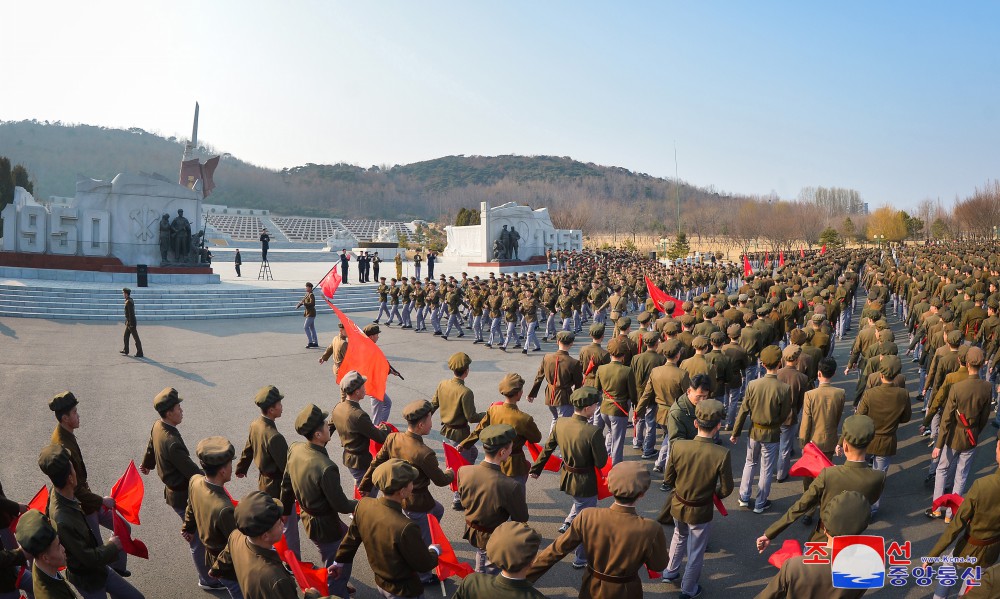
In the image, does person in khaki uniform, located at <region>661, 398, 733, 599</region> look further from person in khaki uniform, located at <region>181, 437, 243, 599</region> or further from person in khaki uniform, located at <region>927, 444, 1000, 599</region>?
person in khaki uniform, located at <region>181, 437, 243, 599</region>

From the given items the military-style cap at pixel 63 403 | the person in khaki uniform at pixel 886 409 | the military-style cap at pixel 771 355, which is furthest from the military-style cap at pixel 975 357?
the military-style cap at pixel 63 403

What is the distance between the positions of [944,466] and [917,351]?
927 centimetres

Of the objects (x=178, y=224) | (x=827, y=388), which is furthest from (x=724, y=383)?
(x=178, y=224)

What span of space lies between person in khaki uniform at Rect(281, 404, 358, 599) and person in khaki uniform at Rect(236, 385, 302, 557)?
0.48 m

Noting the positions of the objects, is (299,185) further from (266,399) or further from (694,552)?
(694,552)

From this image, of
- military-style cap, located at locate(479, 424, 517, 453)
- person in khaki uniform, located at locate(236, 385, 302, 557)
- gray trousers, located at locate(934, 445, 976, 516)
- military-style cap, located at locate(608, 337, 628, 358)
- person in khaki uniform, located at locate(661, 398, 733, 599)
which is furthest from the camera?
military-style cap, located at locate(608, 337, 628, 358)

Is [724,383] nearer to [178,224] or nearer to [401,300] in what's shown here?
[401,300]

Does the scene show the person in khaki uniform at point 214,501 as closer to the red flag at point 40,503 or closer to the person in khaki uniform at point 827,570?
the red flag at point 40,503

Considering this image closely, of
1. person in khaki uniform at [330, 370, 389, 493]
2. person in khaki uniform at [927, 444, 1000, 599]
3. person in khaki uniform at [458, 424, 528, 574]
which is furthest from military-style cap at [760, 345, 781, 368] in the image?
person in khaki uniform at [330, 370, 389, 493]

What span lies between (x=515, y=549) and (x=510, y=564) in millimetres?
77

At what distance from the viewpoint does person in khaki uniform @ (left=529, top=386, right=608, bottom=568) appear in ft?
17.3

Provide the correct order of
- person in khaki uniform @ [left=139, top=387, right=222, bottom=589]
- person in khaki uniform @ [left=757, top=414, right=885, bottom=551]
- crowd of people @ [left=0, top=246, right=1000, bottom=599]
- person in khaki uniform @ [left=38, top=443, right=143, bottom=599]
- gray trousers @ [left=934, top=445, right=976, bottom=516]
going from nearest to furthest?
1. crowd of people @ [left=0, top=246, right=1000, bottom=599]
2. person in khaki uniform @ [left=38, top=443, right=143, bottom=599]
3. person in khaki uniform @ [left=757, top=414, right=885, bottom=551]
4. person in khaki uniform @ [left=139, top=387, right=222, bottom=589]
5. gray trousers @ [left=934, top=445, right=976, bottom=516]

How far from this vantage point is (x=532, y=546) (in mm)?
2879

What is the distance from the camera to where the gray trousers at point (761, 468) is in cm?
662
